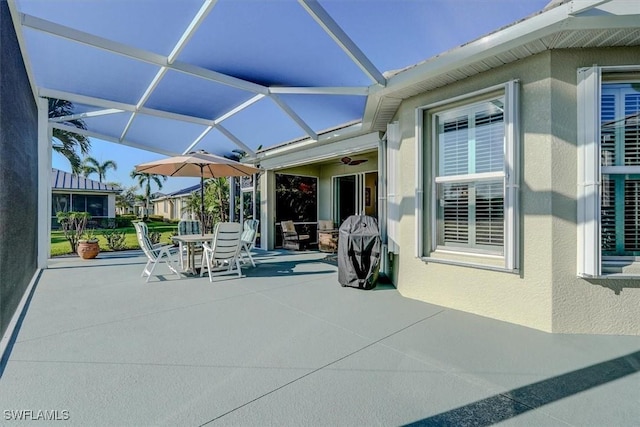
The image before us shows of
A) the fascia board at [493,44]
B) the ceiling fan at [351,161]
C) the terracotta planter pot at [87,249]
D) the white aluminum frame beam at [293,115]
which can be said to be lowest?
the terracotta planter pot at [87,249]

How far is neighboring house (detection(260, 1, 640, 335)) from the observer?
3371 mm

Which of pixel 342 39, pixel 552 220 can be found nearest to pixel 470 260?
pixel 552 220

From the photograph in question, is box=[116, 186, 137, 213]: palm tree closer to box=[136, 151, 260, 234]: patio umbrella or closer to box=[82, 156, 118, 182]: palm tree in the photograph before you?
box=[82, 156, 118, 182]: palm tree

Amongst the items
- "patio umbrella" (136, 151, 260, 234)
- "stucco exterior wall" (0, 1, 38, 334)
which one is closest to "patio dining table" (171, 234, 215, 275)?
"patio umbrella" (136, 151, 260, 234)

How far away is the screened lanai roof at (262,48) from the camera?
394 cm

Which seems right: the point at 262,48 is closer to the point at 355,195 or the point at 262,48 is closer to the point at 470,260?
the point at 470,260

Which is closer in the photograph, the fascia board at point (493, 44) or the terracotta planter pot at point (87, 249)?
the fascia board at point (493, 44)

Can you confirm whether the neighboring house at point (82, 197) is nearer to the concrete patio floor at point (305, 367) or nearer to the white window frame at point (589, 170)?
the concrete patio floor at point (305, 367)

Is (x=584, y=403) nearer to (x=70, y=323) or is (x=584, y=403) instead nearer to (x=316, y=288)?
(x=316, y=288)

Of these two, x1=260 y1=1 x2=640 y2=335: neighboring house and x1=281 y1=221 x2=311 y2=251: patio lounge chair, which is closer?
x1=260 y1=1 x2=640 y2=335: neighboring house

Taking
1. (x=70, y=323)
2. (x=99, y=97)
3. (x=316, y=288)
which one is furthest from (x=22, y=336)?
(x=99, y=97)

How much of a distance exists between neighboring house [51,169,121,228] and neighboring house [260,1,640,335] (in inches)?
864

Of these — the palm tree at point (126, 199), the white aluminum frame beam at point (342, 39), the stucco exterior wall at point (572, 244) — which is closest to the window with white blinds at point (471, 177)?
the stucco exterior wall at point (572, 244)

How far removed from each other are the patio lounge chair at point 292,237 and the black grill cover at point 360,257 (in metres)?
5.19
